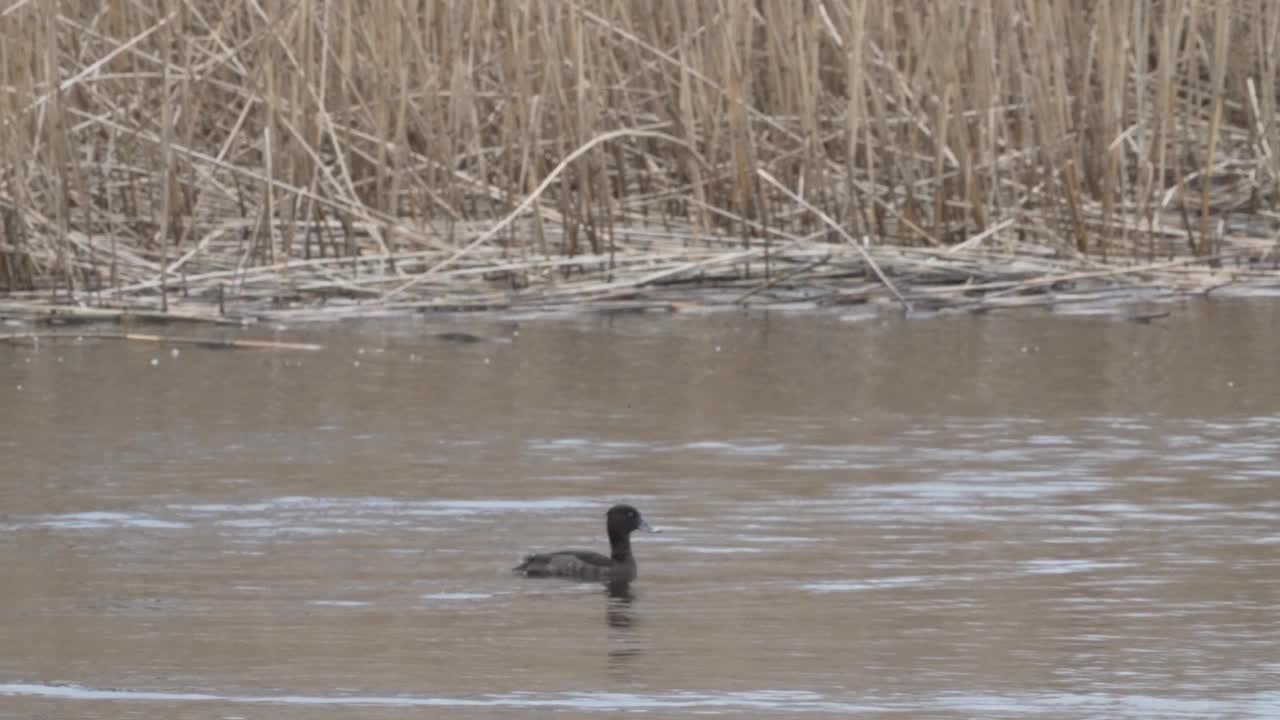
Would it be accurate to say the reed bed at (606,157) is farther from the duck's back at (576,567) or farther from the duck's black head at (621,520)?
the duck's back at (576,567)

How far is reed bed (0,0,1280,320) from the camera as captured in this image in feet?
40.3

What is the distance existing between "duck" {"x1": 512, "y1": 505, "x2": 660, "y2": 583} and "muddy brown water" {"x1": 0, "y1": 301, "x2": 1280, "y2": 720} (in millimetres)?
46

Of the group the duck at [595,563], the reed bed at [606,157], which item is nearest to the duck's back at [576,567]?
the duck at [595,563]

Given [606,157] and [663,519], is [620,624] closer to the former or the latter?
[663,519]

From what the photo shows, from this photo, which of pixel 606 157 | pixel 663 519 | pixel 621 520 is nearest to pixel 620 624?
pixel 621 520

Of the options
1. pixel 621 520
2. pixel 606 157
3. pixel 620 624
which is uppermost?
pixel 606 157

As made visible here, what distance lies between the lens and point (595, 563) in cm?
674

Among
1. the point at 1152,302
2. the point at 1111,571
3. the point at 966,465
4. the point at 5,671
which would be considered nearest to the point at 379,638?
the point at 5,671

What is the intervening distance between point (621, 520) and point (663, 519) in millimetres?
699

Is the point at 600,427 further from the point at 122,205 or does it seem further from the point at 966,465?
the point at 122,205

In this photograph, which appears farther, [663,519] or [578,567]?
[663,519]

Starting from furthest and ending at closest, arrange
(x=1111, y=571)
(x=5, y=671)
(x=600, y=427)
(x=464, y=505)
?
(x=600, y=427), (x=464, y=505), (x=1111, y=571), (x=5, y=671)

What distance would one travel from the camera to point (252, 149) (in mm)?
13180

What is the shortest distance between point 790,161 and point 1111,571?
653cm
